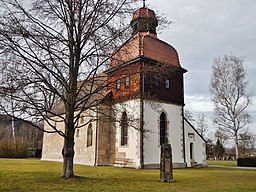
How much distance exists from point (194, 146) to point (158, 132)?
17.4 ft

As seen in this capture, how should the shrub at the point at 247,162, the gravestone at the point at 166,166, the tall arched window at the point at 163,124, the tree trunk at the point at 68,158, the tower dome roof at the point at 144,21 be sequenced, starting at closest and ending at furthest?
the gravestone at the point at 166,166, the tree trunk at the point at 68,158, the tower dome roof at the point at 144,21, the tall arched window at the point at 163,124, the shrub at the point at 247,162

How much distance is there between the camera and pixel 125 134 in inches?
857

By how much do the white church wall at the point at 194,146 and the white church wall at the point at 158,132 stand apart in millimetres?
1230

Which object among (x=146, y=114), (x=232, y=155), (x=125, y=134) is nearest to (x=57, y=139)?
(x=125, y=134)

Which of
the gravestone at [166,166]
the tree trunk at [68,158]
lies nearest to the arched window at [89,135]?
the tree trunk at [68,158]

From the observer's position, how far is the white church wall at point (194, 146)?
78.0 feet

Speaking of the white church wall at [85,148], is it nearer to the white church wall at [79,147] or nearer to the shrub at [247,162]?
the white church wall at [79,147]

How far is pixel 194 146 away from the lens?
2470cm

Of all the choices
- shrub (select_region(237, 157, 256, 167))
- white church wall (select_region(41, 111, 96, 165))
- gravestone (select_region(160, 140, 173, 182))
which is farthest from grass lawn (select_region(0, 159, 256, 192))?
shrub (select_region(237, 157, 256, 167))

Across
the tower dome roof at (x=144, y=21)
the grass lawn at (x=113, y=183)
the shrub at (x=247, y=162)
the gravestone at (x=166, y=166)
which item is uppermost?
the tower dome roof at (x=144, y=21)

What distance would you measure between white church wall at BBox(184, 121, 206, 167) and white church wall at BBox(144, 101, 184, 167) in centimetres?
123

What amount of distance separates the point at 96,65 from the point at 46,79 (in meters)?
2.36

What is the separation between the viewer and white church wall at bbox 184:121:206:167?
23.8 meters

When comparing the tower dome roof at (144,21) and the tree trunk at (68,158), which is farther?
the tower dome roof at (144,21)
